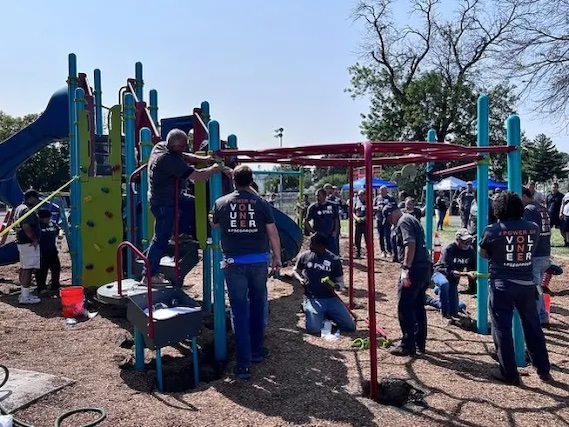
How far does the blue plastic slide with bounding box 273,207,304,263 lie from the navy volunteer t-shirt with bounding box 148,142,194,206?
309 cm

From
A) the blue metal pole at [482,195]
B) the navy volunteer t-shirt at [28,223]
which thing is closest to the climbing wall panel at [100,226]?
the navy volunteer t-shirt at [28,223]

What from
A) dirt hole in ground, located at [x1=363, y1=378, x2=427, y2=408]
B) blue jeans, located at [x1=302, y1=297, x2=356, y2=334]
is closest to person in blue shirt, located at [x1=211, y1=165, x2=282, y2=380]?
dirt hole in ground, located at [x1=363, y1=378, x2=427, y2=408]

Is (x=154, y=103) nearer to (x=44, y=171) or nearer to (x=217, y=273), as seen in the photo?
(x=217, y=273)

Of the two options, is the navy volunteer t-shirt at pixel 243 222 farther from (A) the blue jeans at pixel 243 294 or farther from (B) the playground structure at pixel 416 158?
(B) the playground structure at pixel 416 158

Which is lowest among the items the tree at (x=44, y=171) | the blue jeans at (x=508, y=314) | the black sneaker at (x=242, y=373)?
the black sneaker at (x=242, y=373)

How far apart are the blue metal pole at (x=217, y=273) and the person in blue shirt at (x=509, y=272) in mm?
2388

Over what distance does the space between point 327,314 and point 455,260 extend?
178cm

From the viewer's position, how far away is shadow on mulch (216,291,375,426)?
13.0 feet

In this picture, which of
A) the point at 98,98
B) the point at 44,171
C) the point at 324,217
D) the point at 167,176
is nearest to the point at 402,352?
the point at 167,176

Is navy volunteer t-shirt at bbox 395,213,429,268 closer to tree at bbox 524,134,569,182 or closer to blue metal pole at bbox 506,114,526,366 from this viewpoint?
blue metal pole at bbox 506,114,526,366

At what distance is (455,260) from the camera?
6754 millimetres

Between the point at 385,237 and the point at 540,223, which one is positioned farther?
the point at 385,237

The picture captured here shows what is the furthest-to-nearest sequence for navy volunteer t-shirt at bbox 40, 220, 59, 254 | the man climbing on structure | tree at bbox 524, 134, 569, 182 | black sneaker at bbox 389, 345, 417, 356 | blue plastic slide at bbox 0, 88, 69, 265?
1. tree at bbox 524, 134, 569, 182
2. blue plastic slide at bbox 0, 88, 69, 265
3. navy volunteer t-shirt at bbox 40, 220, 59, 254
4. black sneaker at bbox 389, 345, 417, 356
5. the man climbing on structure

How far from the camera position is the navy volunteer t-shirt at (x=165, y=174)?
16.2 ft
